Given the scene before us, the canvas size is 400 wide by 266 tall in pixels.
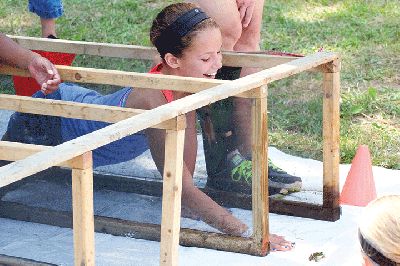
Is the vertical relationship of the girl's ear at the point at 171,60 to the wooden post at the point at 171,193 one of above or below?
above

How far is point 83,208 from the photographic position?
7.43 feet

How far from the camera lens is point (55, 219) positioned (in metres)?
2.94

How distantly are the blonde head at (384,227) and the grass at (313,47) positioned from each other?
1931 millimetres

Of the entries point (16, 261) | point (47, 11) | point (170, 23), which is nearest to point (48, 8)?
point (47, 11)

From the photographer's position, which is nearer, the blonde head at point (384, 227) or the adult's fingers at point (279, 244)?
the blonde head at point (384, 227)

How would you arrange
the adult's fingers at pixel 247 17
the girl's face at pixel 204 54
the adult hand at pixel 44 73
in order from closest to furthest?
the adult hand at pixel 44 73, the girl's face at pixel 204 54, the adult's fingers at pixel 247 17

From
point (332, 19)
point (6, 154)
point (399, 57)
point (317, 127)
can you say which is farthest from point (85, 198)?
point (332, 19)

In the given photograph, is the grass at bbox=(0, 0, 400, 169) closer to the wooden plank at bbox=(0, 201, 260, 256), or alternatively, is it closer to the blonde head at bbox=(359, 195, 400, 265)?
the wooden plank at bbox=(0, 201, 260, 256)

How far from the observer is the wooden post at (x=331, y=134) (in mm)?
3420

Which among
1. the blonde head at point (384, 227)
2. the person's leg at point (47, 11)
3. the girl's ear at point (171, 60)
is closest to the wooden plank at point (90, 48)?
the girl's ear at point (171, 60)

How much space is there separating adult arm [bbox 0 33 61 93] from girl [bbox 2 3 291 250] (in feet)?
0.26

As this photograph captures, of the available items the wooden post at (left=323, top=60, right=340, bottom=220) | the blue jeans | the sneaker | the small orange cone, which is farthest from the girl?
the blue jeans

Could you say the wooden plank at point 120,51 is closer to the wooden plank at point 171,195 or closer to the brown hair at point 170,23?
the brown hair at point 170,23

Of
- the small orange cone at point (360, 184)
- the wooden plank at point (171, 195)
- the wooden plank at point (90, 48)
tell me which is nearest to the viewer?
the wooden plank at point (171, 195)
